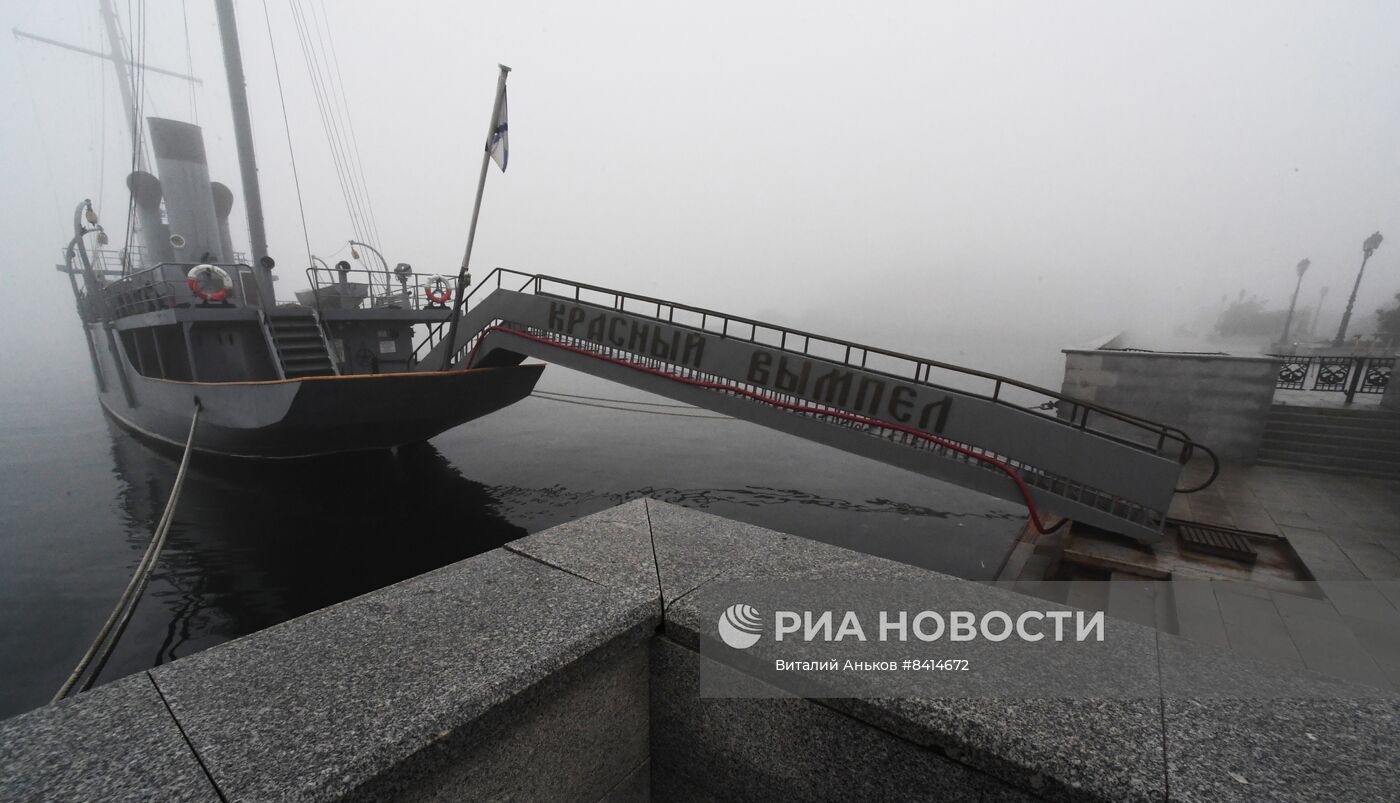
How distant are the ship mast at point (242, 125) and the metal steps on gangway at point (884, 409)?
701 inches

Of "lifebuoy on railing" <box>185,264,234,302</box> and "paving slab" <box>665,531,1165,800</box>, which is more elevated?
"lifebuoy on railing" <box>185,264,234,302</box>

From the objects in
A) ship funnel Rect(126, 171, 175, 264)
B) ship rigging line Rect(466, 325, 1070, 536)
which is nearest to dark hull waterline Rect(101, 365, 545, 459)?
ship rigging line Rect(466, 325, 1070, 536)

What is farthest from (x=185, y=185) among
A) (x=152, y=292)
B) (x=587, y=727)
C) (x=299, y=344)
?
(x=587, y=727)

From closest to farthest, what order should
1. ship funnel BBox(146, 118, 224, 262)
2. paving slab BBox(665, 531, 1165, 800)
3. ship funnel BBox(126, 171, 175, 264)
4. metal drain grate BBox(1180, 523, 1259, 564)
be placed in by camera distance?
paving slab BBox(665, 531, 1165, 800), metal drain grate BBox(1180, 523, 1259, 564), ship funnel BBox(146, 118, 224, 262), ship funnel BBox(126, 171, 175, 264)

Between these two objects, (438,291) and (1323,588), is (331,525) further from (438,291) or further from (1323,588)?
(1323,588)

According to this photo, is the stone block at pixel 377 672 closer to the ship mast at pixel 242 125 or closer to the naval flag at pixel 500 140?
the naval flag at pixel 500 140

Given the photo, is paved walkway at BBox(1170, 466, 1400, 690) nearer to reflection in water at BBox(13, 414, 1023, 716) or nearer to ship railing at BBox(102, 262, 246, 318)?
reflection in water at BBox(13, 414, 1023, 716)

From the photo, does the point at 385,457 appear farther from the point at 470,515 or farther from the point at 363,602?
the point at 363,602

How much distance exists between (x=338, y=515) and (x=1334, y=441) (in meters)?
21.4

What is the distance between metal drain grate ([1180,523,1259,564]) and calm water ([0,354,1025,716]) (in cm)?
269

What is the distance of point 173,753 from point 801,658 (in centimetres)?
179

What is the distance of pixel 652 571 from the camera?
7.54ft

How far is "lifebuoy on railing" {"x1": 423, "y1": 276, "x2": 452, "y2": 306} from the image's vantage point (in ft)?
47.0

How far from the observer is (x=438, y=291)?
14.6 m
